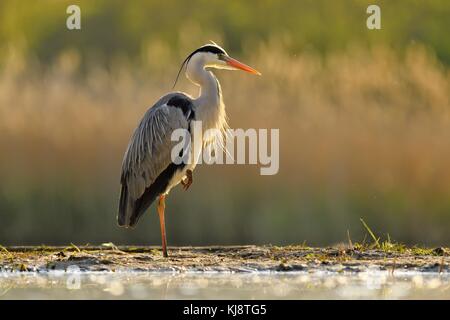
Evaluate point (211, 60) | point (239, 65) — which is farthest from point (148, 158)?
point (239, 65)

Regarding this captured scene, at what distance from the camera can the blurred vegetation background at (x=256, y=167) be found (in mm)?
12656

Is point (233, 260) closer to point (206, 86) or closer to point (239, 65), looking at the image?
point (206, 86)

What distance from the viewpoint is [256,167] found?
1366 centimetres

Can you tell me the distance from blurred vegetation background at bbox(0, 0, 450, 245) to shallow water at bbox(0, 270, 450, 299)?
409cm

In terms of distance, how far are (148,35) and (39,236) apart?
19.0 feet

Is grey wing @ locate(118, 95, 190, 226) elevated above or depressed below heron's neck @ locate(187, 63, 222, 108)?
below

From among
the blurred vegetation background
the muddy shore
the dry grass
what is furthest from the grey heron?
the dry grass

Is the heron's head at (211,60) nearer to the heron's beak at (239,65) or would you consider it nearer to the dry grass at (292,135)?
the heron's beak at (239,65)

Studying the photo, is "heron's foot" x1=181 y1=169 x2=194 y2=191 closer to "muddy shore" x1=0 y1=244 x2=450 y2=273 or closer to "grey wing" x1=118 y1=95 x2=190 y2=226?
"grey wing" x1=118 y1=95 x2=190 y2=226

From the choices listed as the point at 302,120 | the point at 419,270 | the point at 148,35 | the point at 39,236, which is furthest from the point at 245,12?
the point at 419,270

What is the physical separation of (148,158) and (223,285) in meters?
2.44

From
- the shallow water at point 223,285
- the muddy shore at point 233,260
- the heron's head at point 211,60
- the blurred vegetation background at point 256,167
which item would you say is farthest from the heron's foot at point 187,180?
the blurred vegetation background at point 256,167

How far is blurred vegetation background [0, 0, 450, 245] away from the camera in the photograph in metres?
12.7

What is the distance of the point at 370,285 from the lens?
24.9 feet
